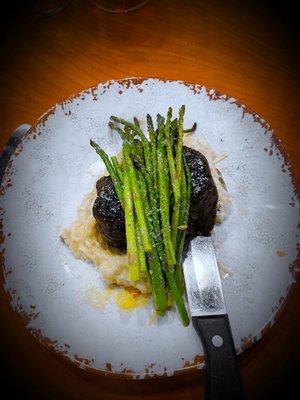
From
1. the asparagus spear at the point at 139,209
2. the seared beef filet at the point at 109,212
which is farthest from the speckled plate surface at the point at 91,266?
the asparagus spear at the point at 139,209

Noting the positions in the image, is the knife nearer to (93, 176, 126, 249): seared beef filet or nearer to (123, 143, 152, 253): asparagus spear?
(123, 143, 152, 253): asparagus spear

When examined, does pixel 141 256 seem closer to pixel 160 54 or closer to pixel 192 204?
pixel 192 204

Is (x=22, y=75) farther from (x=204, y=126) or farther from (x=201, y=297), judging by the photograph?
(x=201, y=297)

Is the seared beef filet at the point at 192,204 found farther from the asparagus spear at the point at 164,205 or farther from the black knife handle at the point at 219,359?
the black knife handle at the point at 219,359

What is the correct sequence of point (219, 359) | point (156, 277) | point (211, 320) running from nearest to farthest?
point (219, 359), point (211, 320), point (156, 277)

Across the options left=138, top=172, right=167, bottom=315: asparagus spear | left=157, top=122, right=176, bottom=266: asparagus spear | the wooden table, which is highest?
the wooden table

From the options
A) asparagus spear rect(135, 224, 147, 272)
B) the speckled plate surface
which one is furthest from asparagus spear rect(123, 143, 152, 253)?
the speckled plate surface

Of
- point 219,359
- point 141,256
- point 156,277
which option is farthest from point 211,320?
point 141,256
